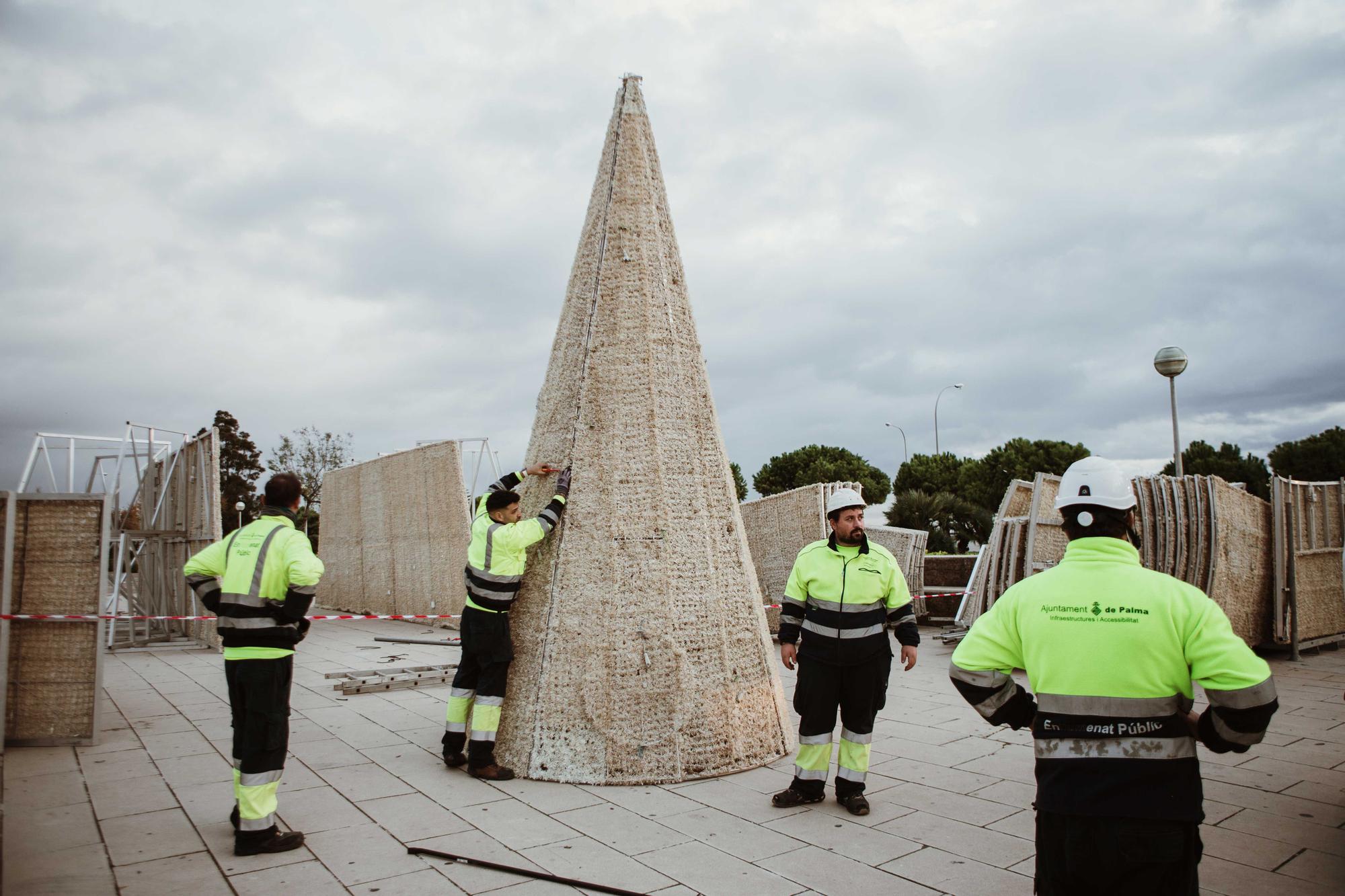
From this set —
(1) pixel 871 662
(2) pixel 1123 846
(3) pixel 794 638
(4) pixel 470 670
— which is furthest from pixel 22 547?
(2) pixel 1123 846

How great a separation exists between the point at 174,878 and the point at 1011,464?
43914 millimetres

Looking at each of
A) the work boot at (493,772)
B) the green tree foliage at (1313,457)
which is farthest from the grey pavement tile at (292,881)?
the green tree foliage at (1313,457)

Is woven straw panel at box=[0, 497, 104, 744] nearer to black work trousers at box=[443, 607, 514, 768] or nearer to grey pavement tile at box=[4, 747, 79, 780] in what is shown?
grey pavement tile at box=[4, 747, 79, 780]

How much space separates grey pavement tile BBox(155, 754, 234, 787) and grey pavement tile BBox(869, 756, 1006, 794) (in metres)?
4.35

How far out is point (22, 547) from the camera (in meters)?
6.86

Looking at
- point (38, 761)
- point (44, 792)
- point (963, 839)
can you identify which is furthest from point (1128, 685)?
point (38, 761)

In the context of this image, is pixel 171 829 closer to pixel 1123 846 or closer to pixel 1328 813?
pixel 1123 846

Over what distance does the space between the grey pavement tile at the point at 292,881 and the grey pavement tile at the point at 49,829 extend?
1086 millimetres

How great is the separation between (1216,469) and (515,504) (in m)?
46.9

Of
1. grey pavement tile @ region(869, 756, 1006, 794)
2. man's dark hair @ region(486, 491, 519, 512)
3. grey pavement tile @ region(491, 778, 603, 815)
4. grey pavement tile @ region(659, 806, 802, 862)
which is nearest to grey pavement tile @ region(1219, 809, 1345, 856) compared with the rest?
grey pavement tile @ region(869, 756, 1006, 794)

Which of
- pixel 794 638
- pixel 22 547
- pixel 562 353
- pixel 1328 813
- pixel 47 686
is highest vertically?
pixel 562 353

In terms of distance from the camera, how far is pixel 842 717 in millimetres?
5020

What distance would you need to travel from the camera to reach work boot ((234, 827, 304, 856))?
14.3ft

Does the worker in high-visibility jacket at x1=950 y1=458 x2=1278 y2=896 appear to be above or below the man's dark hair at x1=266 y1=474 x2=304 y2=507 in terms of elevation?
below
